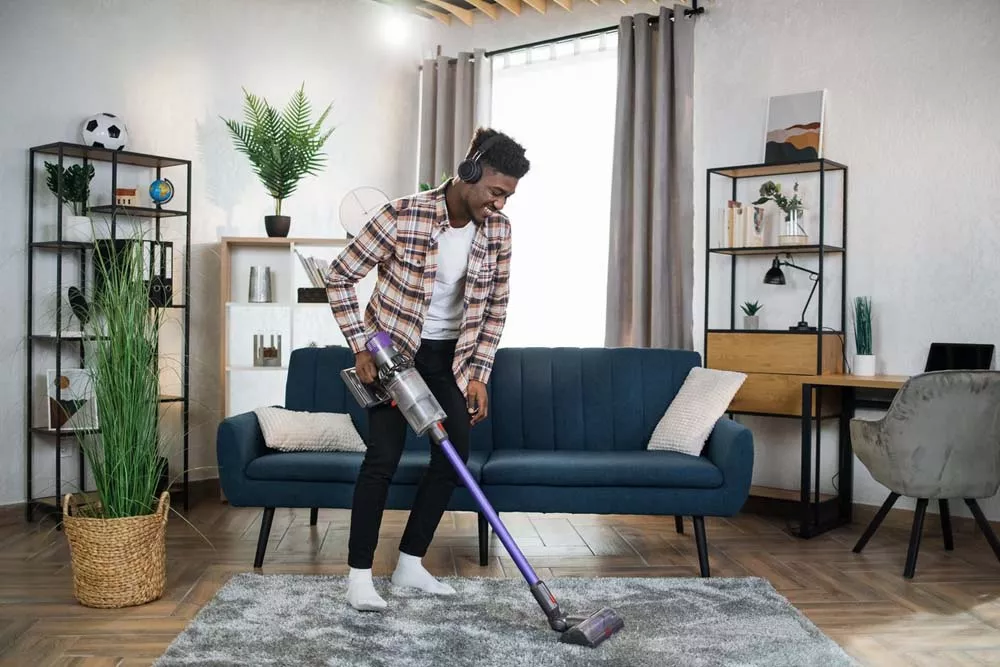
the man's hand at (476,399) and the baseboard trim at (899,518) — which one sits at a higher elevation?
the man's hand at (476,399)

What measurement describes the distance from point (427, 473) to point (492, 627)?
532mm

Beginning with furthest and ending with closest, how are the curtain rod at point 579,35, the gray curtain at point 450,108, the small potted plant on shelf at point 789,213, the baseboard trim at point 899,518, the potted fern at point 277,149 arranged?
1. the gray curtain at point 450,108
2. the curtain rod at point 579,35
3. the potted fern at point 277,149
4. the small potted plant on shelf at point 789,213
5. the baseboard trim at point 899,518

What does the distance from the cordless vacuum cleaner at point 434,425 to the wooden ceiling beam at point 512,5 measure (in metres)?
3.19

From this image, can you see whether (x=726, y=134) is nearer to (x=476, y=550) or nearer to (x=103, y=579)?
(x=476, y=550)

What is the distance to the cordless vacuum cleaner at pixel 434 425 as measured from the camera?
98.3 inches

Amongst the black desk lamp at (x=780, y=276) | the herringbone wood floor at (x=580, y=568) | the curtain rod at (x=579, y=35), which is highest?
the curtain rod at (x=579, y=35)

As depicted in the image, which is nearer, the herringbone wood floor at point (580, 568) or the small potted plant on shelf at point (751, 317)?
the herringbone wood floor at point (580, 568)

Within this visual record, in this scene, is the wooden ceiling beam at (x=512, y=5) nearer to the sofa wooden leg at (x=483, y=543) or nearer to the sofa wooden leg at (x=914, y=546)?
the sofa wooden leg at (x=483, y=543)

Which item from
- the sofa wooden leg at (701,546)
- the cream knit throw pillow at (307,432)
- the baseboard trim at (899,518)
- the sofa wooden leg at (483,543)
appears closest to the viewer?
the sofa wooden leg at (701,546)

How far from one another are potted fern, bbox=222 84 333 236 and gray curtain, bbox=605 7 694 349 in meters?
1.55

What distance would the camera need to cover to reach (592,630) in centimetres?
246

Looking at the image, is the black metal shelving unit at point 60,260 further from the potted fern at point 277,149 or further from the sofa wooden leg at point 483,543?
the sofa wooden leg at point 483,543

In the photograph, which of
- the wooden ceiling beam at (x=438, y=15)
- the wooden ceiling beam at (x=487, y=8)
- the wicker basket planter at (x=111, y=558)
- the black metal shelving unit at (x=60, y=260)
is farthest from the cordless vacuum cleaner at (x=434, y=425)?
the wooden ceiling beam at (x=438, y=15)

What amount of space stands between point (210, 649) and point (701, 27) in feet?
12.4
